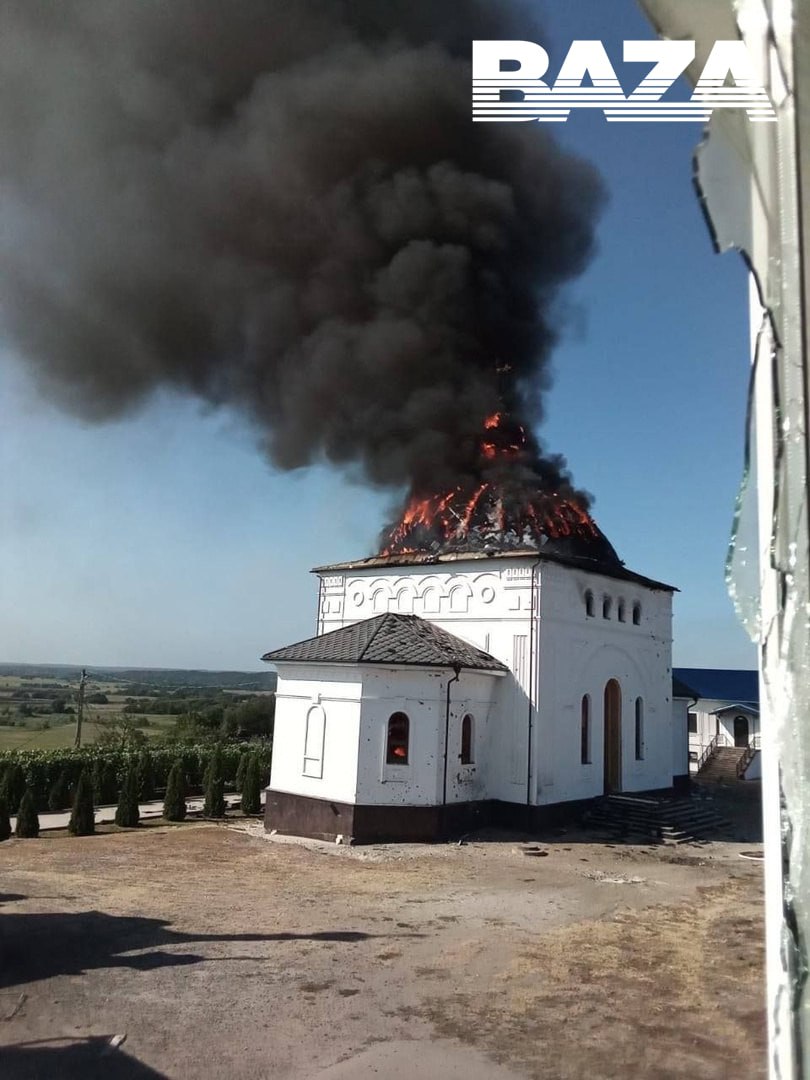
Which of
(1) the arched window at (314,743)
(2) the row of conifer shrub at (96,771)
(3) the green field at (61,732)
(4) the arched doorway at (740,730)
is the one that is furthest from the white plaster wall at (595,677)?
(3) the green field at (61,732)

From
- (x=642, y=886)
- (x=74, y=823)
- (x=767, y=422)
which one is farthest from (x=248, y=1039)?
(x=74, y=823)

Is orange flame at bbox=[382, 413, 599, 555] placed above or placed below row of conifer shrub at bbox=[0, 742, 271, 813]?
above

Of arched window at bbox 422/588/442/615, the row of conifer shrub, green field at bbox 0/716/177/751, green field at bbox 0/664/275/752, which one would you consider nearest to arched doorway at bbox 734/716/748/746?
arched window at bbox 422/588/442/615

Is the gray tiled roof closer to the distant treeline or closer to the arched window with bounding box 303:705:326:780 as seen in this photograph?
the arched window with bounding box 303:705:326:780

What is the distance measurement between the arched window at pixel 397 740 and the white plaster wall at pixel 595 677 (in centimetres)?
303

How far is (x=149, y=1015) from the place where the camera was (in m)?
6.58

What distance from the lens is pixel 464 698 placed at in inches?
667

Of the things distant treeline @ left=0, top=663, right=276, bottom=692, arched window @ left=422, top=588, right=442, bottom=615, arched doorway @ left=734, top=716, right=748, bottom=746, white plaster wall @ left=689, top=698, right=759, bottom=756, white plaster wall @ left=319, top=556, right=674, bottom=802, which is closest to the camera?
white plaster wall @ left=319, top=556, right=674, bottom=802

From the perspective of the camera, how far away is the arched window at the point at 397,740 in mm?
15898

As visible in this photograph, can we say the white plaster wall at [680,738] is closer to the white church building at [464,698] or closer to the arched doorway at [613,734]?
the white church building at [464,698]

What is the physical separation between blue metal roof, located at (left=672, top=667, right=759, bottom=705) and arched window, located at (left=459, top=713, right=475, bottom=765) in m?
17.6

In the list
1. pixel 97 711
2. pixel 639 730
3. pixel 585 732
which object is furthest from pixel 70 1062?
pixel 97 711

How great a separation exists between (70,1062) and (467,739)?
12.1 meters

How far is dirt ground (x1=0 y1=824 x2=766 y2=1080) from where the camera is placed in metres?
5.83
